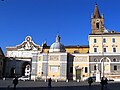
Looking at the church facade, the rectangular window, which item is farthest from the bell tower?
the rectangular window

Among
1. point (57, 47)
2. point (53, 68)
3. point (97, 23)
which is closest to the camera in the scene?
point (53, 68)

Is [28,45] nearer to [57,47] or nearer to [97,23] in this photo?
[57,47]

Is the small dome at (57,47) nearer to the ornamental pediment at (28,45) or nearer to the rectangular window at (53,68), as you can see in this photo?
the rectangular window at (53,68)

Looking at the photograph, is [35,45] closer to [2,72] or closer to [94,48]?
[2,72]

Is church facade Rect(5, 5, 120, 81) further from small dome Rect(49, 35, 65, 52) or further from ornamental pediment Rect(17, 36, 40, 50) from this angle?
ornamental pediment Rect(17, 36, 40, 50)

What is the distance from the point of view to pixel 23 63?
278 feet

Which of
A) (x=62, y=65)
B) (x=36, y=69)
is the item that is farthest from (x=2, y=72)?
(x=62, y=65)

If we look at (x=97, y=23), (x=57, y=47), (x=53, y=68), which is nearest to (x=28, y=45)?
(x=57, y=47)

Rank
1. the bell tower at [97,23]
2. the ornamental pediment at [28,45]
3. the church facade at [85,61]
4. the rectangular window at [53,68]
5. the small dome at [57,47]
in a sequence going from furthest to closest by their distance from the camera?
the ornamental pediment at [28,45], the bell tower at [97,23], the small dome at [57,47], the rectangular window at [53,68], the church facade at [85,61]

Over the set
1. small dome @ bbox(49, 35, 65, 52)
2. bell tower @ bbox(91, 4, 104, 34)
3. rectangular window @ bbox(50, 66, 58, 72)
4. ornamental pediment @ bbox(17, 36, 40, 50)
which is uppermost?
bell tower @ bbox(91, 4, 104, 34)

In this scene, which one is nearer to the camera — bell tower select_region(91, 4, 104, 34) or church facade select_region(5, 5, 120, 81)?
church facade select_region(5, 5, 120, 81)

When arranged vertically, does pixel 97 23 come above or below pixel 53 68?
above

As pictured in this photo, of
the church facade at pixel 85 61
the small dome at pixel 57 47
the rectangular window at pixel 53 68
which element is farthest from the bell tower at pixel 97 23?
the rectangular window at pixel 53 68

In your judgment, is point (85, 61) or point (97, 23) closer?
point (85, 61)
